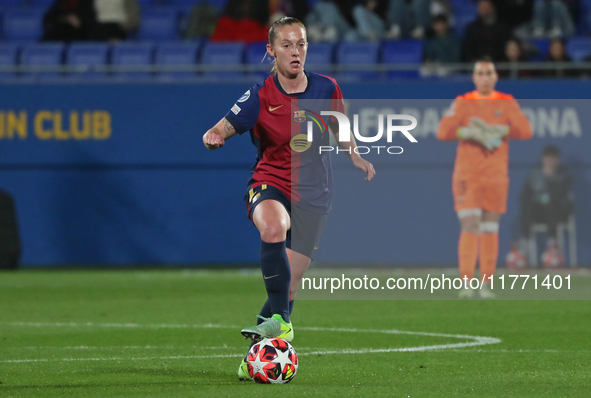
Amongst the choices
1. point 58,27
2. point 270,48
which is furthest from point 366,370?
point 58,27

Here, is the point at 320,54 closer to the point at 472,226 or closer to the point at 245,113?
the point at 472,226

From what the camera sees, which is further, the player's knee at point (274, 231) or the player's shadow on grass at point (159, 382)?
the player's knee at point (274, 231)

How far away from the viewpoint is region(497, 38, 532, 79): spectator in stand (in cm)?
1440

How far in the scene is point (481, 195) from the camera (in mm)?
10461

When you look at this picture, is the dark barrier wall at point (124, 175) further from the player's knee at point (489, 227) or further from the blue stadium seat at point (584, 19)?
the player's knee at point (489, 227)

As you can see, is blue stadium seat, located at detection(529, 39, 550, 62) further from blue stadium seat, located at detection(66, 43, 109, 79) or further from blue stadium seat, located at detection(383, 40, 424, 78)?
blue stadium seat, located at detection(66, 43, 109, 79)

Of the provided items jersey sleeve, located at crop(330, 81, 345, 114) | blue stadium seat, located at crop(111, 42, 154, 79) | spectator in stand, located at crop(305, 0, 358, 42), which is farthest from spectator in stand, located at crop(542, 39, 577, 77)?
jersey sleeve, located at crop(330, 81, 345, 114)

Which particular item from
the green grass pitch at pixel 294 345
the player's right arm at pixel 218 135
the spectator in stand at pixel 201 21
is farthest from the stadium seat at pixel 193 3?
the player's right arm at pixel 218 135

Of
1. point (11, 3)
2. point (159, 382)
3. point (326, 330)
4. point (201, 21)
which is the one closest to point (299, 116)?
point (159, 382)

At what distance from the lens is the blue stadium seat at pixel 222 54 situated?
1558 centimetres

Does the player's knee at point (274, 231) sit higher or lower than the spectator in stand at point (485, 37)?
lower

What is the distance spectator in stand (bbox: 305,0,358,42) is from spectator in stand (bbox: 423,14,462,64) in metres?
1.39

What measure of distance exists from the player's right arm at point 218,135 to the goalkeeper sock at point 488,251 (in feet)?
17.9

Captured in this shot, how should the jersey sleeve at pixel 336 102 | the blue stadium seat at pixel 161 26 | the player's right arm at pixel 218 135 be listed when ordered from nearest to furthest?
the player's right arm at pixel 218 135 → the jersey sleeve at pixel 336 102 → the blue stadium seat at pixel 161 26
